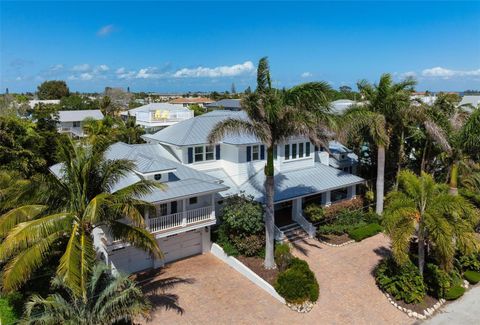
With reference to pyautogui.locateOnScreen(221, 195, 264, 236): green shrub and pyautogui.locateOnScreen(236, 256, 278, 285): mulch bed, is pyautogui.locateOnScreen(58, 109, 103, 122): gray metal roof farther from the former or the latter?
pyautogui.locateOnScreen(236, 256, 278, 285): mulch bed

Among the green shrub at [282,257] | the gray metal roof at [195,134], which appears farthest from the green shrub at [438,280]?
the gray metal roof at [195,134]

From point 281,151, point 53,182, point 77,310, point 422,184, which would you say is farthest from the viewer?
point 281,151

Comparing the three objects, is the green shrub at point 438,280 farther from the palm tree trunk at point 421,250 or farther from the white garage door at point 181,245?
the white garage door at point 181,245

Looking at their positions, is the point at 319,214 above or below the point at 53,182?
below

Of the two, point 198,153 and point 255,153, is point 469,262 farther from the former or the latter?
point 198,153

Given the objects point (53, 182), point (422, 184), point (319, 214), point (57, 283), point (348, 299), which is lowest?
point (348, 299)

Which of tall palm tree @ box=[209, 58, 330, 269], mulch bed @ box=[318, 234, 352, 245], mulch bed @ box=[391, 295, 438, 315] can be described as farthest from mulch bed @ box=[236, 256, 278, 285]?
tall palm tree @ box=[209, 58, 330, 269]

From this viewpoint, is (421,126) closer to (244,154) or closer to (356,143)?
(356,143)

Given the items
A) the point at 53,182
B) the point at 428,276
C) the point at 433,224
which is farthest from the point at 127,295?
the point at 428,276
